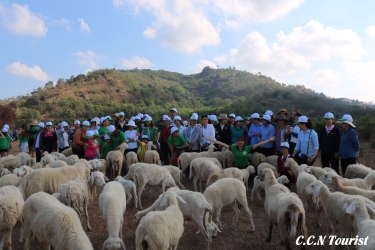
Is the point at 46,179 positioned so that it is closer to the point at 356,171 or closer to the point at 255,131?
the point at 255,131

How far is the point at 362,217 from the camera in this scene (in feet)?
15.3

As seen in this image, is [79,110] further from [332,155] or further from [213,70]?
[213,70]

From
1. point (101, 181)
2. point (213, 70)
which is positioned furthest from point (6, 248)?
point (213, 70)

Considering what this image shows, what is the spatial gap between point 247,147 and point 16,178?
6.44 meters

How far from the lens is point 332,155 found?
8.33 m

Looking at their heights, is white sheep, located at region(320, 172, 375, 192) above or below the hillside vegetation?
below

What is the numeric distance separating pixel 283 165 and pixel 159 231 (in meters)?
5.36

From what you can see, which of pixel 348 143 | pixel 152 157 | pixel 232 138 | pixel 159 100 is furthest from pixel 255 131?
pixel 159 100

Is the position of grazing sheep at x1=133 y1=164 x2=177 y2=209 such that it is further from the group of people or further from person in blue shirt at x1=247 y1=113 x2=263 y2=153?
person in blue shirt at x1=247 y1=113 x2=263 y2=153

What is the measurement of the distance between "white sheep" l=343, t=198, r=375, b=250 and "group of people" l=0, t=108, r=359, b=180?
3.40 metres

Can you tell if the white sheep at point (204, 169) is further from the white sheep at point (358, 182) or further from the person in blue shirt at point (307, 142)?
the white sheep at point (358, 182)

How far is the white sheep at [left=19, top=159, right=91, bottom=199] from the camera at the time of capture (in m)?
6.98

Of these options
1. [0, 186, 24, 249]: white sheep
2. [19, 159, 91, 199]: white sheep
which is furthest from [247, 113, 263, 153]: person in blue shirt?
[0, 186, 24, 249]: white sheep

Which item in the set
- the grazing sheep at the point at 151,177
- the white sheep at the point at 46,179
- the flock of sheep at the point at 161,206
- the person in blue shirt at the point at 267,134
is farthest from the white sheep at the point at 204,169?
the white sheep at the point at 46,179
